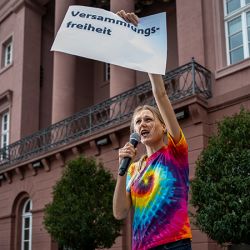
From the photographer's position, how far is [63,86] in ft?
59.8

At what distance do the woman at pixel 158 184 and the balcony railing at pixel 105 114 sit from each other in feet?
31.2

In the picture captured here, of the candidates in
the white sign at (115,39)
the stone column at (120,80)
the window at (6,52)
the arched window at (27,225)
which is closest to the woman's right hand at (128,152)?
the white sign at (115,39)

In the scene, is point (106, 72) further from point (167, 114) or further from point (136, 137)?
point (167, 114)

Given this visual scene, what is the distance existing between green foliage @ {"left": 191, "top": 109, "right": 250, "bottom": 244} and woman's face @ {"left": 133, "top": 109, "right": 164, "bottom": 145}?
559cm

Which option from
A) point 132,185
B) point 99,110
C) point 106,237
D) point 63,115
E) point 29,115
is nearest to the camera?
point 132,185

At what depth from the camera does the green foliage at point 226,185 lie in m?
8.28

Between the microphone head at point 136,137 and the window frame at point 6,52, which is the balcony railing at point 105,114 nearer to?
the window frame at point 6,52

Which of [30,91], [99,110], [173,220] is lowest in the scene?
[173,220]

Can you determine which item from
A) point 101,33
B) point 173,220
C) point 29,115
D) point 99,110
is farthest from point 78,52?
point 29,115

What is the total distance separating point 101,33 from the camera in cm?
343

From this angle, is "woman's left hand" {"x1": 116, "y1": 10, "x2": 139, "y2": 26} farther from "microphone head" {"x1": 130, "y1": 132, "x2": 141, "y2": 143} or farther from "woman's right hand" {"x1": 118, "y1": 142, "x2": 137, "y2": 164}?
"woman's right hand" {"x1": 118, "y1": 142, "x2": 137, "y2": 164}

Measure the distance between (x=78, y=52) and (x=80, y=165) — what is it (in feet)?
28.3

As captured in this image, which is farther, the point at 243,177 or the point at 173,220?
the point at 243,177

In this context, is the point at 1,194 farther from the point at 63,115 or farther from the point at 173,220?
the point at 173,220
